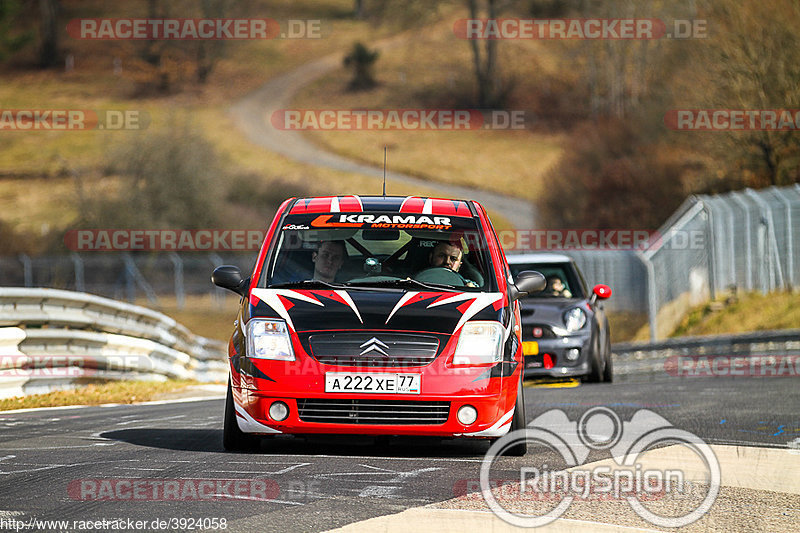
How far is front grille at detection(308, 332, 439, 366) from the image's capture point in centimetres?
817

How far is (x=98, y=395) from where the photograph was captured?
14805 mm

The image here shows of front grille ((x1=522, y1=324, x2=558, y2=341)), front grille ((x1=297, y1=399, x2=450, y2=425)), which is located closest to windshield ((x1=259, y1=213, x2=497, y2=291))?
front grille ((x1=297, y1=399, x2=450, y2=425))

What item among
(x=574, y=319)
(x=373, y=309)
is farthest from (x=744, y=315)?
(x=373, y=309)

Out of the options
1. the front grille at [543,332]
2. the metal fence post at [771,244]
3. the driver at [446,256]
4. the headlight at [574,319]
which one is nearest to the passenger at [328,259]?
the driver at [446,256]

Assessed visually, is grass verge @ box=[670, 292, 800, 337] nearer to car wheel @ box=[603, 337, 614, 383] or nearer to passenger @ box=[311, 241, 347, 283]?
car wheel @ box=[603, 337, 614, 383]

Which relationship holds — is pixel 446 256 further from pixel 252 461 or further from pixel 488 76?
pixel 488 76

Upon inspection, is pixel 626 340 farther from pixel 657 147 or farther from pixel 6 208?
pixel 6 208

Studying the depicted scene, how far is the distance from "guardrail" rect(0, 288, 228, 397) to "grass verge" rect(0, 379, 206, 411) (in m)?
0.14

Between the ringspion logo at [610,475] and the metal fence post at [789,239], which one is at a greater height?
the metal fence post at [789,239]

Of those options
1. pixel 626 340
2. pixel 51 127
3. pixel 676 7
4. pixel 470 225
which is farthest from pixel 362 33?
pixel 470 225

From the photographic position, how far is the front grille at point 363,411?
818 cm

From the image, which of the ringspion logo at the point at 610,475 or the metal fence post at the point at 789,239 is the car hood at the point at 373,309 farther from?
the metal fence post at the point at 789,239

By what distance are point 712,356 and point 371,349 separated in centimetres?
1591

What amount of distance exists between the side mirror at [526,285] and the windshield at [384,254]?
206mm
